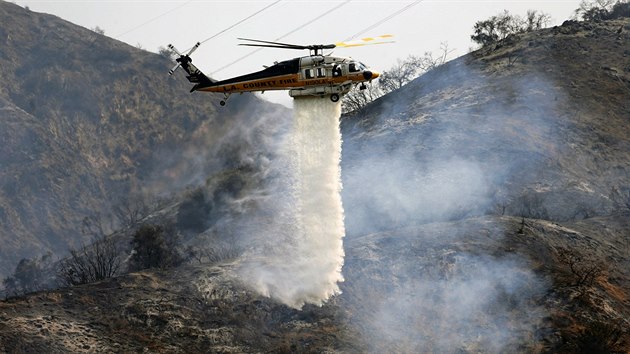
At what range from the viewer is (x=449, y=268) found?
46375 mm

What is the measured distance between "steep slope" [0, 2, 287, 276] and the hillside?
45.8 meters

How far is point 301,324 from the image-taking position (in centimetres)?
4353

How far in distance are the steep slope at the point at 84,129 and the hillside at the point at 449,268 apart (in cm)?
4585

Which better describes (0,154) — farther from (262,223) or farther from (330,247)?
(330,247)

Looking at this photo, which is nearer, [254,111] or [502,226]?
[502,226]

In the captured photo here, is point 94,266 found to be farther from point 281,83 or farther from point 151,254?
point 281,83

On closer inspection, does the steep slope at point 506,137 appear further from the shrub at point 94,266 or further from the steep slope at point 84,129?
the steep slope at point 84,129

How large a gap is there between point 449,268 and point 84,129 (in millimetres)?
93187

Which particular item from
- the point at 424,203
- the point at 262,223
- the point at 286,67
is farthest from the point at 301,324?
the point at 262,223

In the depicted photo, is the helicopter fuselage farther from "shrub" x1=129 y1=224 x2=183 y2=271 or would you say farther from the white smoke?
"shrub" x1=129 y1=224 x2=183 y2=271

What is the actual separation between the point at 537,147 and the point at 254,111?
6453cm

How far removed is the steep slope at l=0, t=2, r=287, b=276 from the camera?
4466 inches

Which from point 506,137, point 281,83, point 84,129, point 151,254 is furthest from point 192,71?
point 84,129

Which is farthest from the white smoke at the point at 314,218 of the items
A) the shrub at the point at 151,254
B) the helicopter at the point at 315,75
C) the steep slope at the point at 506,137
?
the steep slope at the point at 506,137
